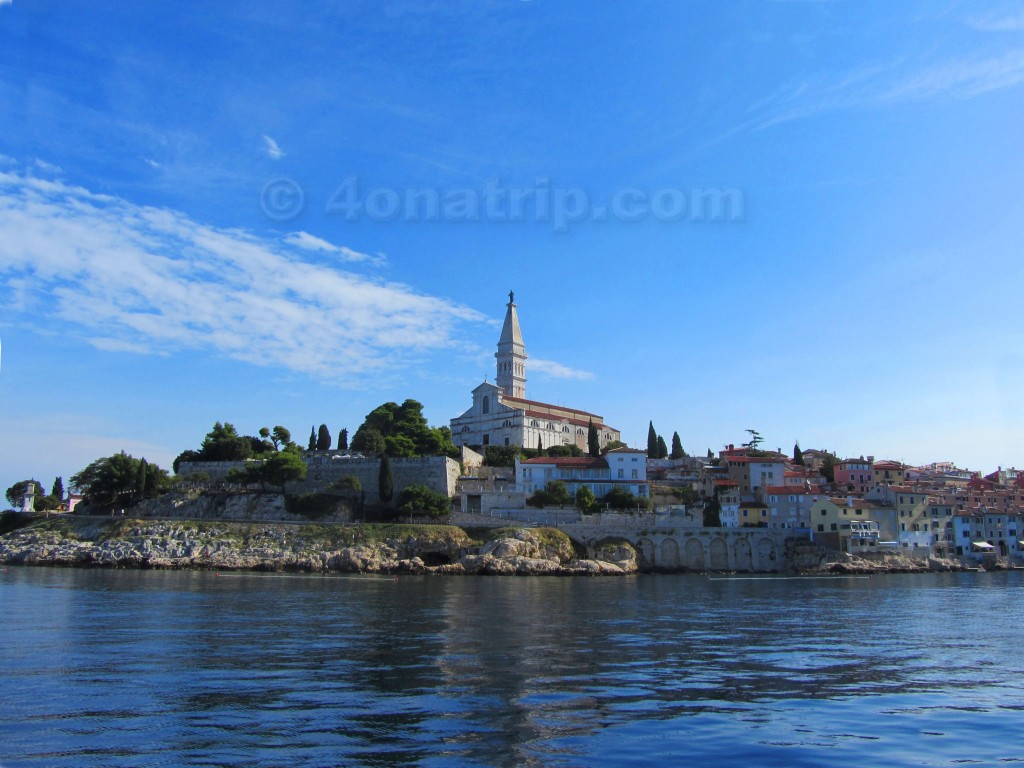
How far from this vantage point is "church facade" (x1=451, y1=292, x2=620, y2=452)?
9331 cm

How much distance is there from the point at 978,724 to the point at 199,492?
61.1 metres

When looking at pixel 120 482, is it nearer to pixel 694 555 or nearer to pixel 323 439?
pixel 323 439

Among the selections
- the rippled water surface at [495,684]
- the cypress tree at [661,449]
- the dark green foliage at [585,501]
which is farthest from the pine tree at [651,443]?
the rippled water surface at [495,684]

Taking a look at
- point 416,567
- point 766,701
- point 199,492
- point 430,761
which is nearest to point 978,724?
point 766,701

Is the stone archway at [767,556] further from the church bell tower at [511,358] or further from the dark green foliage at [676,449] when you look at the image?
the church bell tower at [511,358]

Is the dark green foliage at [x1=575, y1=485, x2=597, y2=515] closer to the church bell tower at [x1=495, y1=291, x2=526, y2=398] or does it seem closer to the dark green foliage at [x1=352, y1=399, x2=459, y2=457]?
the dark green foliage at [x1=352, y1=399, x2=459, y2=457]

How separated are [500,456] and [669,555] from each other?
25499mm

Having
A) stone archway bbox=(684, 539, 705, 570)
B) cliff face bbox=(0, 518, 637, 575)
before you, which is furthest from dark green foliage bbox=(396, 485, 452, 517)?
stone archway bbox=(684, 539, 705, 570)

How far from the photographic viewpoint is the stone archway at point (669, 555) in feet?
198

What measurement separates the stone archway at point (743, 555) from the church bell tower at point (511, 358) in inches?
1853

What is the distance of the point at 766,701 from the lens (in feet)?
46.4

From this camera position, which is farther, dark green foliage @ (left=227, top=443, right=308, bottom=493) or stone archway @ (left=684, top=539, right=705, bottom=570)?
dark green foliage @ (left=227, top=443, right=308, bottom=493)

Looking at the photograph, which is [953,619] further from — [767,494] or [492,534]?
[767,494]

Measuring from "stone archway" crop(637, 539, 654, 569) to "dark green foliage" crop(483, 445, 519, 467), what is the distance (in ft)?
69.1
